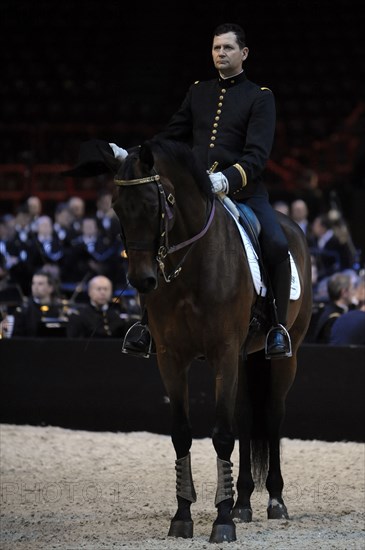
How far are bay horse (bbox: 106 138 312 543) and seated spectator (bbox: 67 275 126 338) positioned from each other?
14.0 feet

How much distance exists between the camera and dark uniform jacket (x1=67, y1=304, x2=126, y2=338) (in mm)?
10211

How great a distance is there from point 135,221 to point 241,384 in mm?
1976

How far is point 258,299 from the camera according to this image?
623 centimetres

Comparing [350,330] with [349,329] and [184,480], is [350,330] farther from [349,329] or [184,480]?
[184,480]

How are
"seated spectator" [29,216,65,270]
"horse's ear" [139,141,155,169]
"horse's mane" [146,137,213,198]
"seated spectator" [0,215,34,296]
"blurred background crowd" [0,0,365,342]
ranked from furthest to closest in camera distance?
"blurred background crowd" [0,0,365,342]
"seated spectator" [29,216,65,270]
"seated spectator" [0,215,34,296]
"horse's mane" [146,137,213,198]
"horse's ear" [139,141,155,169]

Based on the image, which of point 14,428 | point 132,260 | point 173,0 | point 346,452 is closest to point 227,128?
point 132,260

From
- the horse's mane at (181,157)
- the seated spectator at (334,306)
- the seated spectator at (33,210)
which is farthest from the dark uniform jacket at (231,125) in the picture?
the seated spectator at (33,210)

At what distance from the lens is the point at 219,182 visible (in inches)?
225

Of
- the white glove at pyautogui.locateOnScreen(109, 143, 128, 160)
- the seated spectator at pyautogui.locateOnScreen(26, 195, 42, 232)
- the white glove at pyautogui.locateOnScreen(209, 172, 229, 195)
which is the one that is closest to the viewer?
the white glove at pyautogui.locateOnScreen(109, 143, 128, 160)

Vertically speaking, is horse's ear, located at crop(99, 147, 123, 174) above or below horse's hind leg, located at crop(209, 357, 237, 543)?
above

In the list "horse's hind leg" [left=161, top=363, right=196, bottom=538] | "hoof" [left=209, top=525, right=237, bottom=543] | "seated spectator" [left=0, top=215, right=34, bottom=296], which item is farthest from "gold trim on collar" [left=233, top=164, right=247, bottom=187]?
"seated spectator" [left=0, top=215, right=34, bottom=296]

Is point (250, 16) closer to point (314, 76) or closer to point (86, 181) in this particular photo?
point (314, 76)

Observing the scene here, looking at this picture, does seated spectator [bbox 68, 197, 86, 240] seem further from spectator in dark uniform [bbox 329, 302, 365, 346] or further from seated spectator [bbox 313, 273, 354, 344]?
spectator in dark uniform [bbox 329, 302, 365, 346]

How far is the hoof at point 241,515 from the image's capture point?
629cm
